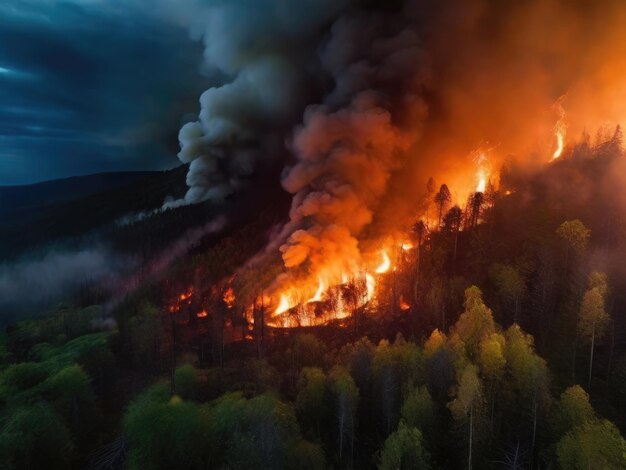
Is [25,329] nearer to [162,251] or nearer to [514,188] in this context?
[162,251]

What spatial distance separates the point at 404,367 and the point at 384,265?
60307 mm

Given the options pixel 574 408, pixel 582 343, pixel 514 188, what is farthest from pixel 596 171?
pixel 574 408

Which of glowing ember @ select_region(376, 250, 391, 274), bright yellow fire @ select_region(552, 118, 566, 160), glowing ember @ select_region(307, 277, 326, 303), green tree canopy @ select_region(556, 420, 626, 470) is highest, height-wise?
bright yellow fire @ select_region(552, 118, 566, 160)

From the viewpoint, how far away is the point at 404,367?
58688 mm

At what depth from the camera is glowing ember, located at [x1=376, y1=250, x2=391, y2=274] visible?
114488mm

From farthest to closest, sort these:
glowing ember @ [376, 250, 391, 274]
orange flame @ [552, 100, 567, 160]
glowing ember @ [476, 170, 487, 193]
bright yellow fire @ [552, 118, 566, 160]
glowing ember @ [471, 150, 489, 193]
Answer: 1. glowing ember @ [471, 150, 489, 193]
2. glowing ember @ [476, 170, 487, 193]
3. bright yellow fire @ [552, 118, 566, 160]
4. orange flame @ [552, 100, 567, 160]
5. glowing ember @ [376, 250, 391, 274]

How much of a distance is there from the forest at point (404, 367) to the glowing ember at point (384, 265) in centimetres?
596

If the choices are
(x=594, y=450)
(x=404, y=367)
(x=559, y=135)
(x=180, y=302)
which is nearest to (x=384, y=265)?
(x=180, y=302)

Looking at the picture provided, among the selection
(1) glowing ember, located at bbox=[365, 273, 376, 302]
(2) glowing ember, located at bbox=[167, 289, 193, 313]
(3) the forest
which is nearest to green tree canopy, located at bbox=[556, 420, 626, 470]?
(3) the forest

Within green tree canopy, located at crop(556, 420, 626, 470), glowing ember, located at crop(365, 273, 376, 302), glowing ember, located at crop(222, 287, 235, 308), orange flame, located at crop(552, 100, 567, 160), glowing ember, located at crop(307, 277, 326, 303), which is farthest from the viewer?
orange flame, located at crop(552, 100, 567, 160)

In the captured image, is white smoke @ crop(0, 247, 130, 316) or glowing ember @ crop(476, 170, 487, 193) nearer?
glowing ember @ crop(476, 170, 487, 193)

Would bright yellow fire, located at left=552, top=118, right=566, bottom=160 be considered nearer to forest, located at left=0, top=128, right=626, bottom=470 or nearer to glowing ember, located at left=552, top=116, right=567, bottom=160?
glowing ember, located at left=552, top=116, right=567, bottom=160

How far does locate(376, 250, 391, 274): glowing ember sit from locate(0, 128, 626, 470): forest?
19.5 feet

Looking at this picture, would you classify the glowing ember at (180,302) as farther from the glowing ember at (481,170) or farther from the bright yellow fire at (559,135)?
the bright yellow fire at (559,135)
